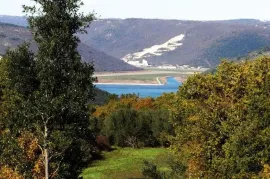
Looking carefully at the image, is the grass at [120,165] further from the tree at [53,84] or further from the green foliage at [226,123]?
the tree at [53,84]

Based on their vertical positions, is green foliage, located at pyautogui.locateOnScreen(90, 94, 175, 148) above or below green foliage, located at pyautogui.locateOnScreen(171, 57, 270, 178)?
below

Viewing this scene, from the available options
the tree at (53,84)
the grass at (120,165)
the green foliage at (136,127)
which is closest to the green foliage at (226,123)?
the tree at (53,84)

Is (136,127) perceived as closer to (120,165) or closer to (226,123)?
(120,165)

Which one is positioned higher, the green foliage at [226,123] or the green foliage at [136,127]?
the green foliage at [226,123]

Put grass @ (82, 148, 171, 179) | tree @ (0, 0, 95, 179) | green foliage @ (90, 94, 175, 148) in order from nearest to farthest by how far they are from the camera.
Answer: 1. tree @ (0, 0, 95, 179)
2. grass @ (82, 148, 171, 179)
3. green foliage @ (90, 94, 175, 148)

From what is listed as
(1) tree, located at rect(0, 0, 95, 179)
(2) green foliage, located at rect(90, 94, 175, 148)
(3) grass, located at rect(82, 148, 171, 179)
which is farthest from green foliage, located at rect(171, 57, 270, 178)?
(2) green foliage, located at rect(90, 94, 175, 148)

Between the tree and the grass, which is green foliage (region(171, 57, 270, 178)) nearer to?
the tree

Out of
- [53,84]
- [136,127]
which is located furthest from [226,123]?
[136,127]
